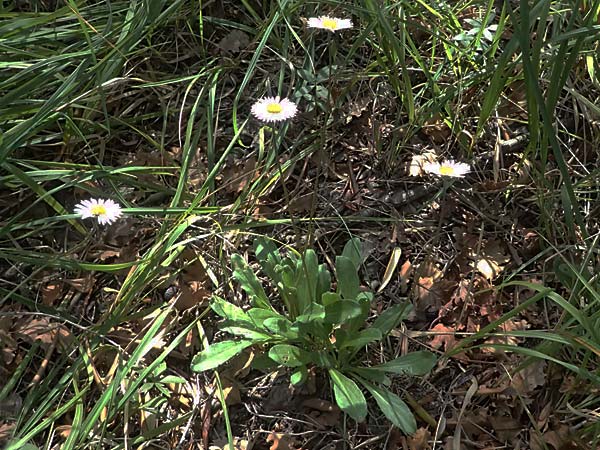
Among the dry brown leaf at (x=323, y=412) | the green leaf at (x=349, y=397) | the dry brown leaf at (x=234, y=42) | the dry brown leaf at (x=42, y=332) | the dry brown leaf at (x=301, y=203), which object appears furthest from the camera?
the dry brown leaf at (x=234, y=42)

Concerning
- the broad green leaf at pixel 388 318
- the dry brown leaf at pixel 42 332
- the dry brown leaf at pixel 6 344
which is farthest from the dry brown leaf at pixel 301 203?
the dry brown leaf at pixel 6 344

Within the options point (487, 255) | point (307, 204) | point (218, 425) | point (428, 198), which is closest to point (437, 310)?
point (487, 255)

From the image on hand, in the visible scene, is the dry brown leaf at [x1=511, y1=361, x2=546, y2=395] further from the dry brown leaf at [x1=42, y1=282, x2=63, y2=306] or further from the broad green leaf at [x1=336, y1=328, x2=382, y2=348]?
the dry brown leaf at [x1=42, y1=282, x2=63, y2=306]

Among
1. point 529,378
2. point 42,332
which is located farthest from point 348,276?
point 42,332

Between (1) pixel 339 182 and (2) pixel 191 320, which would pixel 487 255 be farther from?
(2) pixel 191 320

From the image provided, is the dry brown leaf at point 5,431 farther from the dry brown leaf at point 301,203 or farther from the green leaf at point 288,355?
the dry brown leaf at point 301,203

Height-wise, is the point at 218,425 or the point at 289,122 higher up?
the point at 289,122

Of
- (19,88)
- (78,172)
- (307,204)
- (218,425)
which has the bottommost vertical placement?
(218,425)
